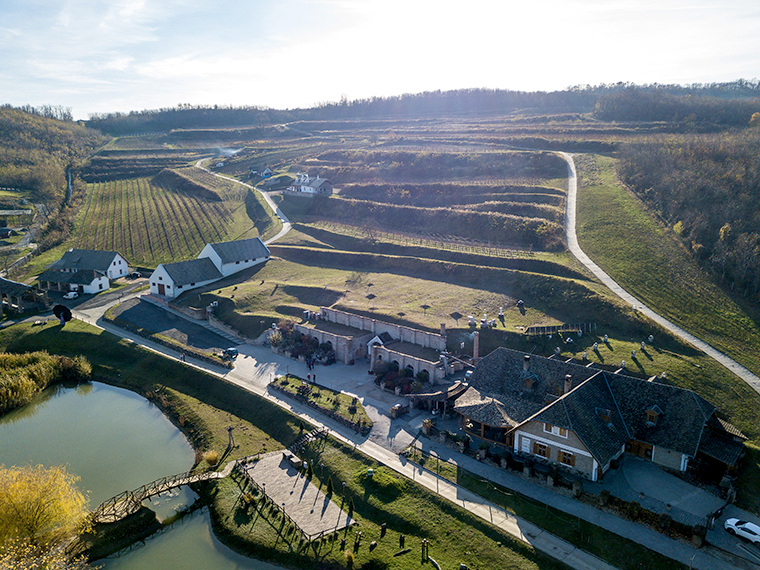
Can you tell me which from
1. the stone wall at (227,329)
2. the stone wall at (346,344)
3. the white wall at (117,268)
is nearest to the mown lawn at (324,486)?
the stone wall at (227,329)

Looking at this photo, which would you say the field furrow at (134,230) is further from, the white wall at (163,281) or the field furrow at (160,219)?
the white wall at (163,281)

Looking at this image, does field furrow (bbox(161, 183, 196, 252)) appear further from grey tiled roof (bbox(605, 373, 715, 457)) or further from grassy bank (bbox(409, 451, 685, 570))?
grey tiled roof (bbox(605, 373, 715, 457))

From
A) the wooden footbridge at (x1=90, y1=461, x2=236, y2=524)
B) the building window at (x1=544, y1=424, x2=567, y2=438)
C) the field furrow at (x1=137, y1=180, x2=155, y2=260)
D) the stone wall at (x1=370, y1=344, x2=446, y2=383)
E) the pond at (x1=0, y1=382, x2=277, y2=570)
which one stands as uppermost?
the field furrow at (x1=137, y1=180, x2=155, y2=260)

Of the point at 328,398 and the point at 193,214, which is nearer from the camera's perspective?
the point at 328,398

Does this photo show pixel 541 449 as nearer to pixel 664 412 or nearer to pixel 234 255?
pixel 664 412

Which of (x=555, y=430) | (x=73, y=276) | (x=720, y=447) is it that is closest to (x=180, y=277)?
(x=73, y=276)

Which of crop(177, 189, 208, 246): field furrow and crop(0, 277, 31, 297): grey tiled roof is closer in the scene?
crop(0, 277, 31, 297): grey tiled roof

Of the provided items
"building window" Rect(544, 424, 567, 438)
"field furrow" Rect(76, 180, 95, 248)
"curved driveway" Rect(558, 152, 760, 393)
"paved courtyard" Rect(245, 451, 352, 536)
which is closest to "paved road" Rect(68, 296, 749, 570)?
"building window" Rect(544, 424, 567, 438)
